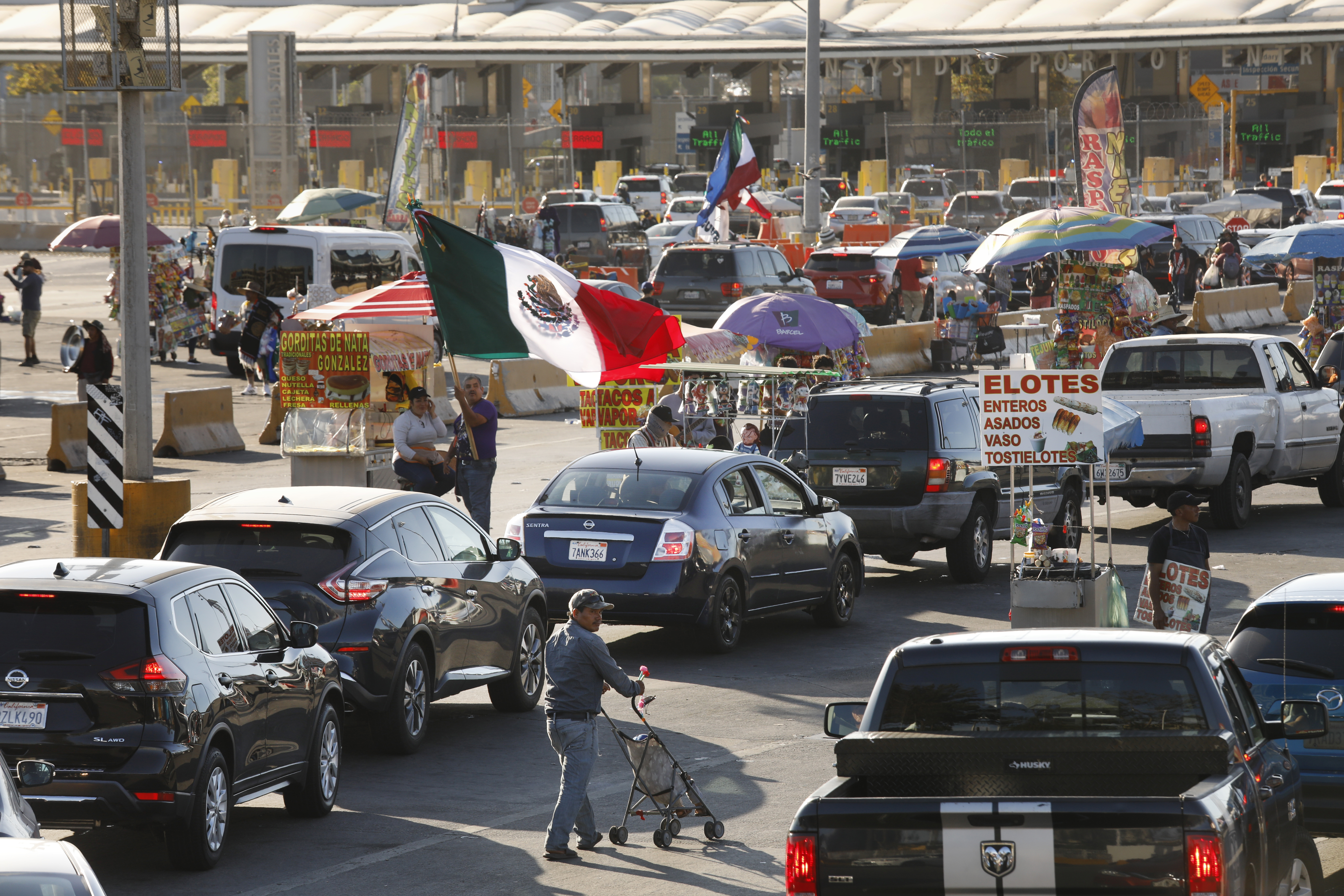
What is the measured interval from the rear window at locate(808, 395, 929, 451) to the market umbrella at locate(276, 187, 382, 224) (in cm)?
2681

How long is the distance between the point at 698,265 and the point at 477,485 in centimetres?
1999

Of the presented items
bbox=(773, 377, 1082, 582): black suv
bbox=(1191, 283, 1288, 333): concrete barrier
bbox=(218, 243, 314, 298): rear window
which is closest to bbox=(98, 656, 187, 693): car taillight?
bbox=(773, 377, 1082, 582): black suv

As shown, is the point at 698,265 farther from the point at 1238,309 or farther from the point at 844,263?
the point at 1238,309

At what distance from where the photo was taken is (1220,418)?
18.9 metres

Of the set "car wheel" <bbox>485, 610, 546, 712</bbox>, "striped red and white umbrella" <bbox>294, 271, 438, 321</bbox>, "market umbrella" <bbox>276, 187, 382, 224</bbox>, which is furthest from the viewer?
"market umbrella" <bbox>276, 187, 382, 224</bbox>

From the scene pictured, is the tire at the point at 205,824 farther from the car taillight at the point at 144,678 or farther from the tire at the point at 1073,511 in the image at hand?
the tire at the point at 1073,511

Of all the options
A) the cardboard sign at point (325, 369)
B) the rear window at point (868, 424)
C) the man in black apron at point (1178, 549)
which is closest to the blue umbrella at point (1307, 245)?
the rear window at point (868, 424)

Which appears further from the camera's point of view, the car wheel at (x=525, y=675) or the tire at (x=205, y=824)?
the car wheel at (x=525, y=675)

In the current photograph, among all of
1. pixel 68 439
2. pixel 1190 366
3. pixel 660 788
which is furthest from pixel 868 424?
pixel 68 439

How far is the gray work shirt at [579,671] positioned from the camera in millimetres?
9312

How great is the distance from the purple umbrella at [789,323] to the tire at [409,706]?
33.5ft

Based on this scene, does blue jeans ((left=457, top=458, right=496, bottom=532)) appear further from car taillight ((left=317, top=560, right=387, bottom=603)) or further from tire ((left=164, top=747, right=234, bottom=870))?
tire ((left=164, top=747, right=234, bottom=870))

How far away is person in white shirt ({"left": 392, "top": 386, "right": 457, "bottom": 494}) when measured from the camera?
17.6 meters

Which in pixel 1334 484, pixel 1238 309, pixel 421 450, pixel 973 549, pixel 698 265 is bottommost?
pixel 973 549
